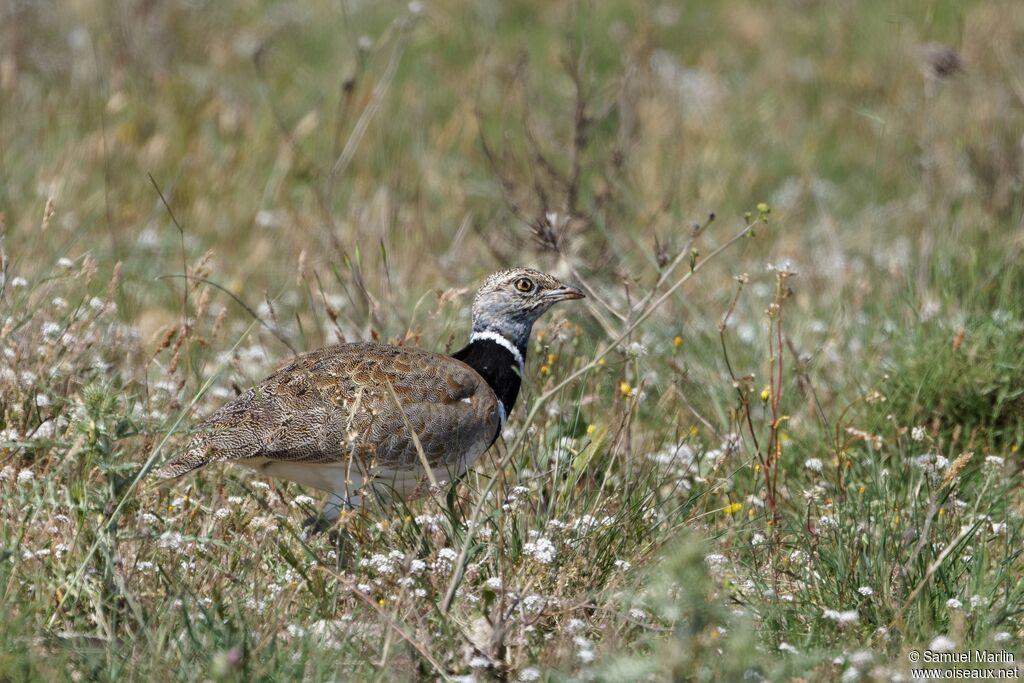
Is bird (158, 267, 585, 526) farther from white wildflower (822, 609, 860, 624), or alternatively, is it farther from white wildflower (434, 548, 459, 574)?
white wildflower (822, 609, 860, 624)

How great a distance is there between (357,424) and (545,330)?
4.49 ft

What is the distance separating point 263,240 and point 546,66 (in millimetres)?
3728

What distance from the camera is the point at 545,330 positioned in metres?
6.08

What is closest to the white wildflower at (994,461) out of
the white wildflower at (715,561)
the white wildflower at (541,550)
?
the white wildflower at (715,561)

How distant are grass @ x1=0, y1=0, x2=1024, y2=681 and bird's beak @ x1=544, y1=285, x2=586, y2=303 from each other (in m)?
0.10

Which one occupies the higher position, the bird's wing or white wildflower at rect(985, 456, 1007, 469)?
the bird's wing

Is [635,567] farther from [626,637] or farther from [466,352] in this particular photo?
[466,352]

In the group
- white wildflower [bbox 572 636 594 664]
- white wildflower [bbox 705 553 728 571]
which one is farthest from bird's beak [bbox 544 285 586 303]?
white wildflower [bbox 572 636 594 664]

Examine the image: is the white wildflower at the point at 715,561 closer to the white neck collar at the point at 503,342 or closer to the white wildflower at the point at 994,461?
the white wildflower at the point at 994,461

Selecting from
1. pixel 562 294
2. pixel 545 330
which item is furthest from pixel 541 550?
pixel 545 330

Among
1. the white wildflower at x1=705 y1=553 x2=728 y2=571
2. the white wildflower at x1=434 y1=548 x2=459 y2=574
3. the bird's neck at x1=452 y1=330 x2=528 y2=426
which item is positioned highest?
the white wildflower at x1=434 y1=548 x2=459 y2=574

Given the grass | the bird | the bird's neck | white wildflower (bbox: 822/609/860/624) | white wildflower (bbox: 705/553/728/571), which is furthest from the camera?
the bird's neck

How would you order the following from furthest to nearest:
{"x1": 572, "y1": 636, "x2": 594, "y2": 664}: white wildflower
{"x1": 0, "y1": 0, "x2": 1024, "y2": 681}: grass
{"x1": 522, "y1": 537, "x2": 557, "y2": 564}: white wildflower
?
{"x1": 522, "y1": 537, "x2": 557, "y2": 564}: white wildflower, {"x1": 0, "y1": 0, "x2": 1024, "y2": 681}: grass, {"x1": 572, "y1": 636, "x2": 594, "y2": 664}: white wildflower

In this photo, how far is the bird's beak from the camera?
5.62 metres
